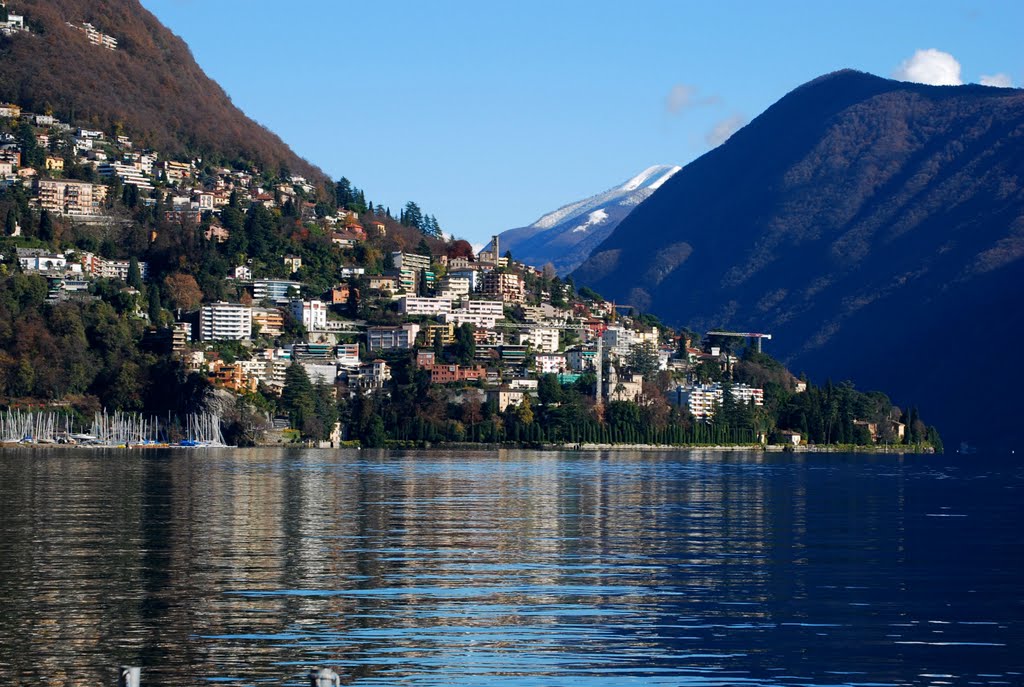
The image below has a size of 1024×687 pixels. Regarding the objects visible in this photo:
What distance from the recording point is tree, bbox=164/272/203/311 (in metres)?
194

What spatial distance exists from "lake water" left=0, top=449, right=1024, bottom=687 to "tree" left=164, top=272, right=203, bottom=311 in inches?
5186

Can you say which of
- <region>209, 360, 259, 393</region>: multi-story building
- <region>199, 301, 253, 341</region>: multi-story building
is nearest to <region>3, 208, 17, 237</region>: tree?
<region>199, 301, 253, 341</region>: multi-story building

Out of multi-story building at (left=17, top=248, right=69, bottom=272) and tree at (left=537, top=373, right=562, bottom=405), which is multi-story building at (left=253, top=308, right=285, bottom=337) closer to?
multi-story building at (left=17, top=248, right=69, bottom=272)

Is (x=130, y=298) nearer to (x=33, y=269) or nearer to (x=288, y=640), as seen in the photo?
(x=33, y=269)

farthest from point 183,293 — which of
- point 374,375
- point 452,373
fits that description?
point 452,373

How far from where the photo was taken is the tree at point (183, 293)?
636 feet

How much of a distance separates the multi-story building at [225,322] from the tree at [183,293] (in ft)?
10.8

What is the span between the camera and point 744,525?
52.0 meters

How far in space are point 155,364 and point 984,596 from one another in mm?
142810

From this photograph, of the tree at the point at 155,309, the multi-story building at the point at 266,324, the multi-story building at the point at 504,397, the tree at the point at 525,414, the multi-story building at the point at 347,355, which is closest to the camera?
the tree at the point at 525,414

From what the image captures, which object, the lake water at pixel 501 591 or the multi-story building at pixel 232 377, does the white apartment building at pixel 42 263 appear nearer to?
the multi-story building at pixel 232 377

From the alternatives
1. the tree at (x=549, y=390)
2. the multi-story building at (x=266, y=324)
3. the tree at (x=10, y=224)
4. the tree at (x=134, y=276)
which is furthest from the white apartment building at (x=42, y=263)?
the tree at (x=549, y=390)

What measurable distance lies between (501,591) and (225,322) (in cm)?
15939

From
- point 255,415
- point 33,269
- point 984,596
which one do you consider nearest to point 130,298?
point 33,269
